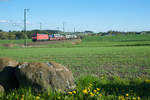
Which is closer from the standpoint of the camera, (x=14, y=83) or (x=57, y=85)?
(x=57, y=85)

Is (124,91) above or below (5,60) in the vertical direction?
below

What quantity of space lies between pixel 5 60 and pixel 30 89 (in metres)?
2.09

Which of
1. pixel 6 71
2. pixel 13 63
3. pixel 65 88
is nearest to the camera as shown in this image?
pixel 65 88

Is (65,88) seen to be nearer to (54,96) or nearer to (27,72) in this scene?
(54,96)

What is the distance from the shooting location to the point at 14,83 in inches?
276

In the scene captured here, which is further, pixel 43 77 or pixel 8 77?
pixel 8 77

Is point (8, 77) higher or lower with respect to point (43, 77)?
lower

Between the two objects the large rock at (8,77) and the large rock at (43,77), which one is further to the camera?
the large rock at (8,77)

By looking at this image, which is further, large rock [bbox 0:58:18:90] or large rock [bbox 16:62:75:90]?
large rock [bbox 0:58:18:90]

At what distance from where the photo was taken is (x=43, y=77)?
6.27m

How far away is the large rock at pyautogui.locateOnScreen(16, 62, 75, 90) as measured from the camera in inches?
244

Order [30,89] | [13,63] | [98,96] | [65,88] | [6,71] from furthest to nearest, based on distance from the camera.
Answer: [13,63], [6,71], [65,88], [30,89], [98,96]

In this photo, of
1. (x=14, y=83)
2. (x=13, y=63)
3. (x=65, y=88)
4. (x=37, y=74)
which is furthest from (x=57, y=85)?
(x=13, y=63)

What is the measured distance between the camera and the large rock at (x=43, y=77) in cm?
621
